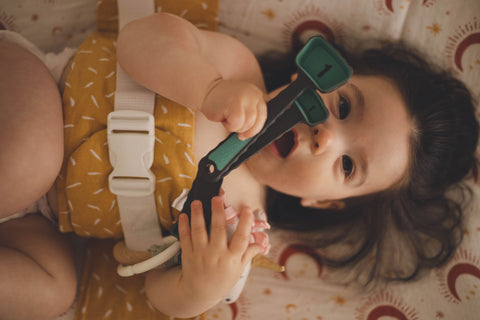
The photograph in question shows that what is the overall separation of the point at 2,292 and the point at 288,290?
2.19 ft

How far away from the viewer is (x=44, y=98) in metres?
0.71

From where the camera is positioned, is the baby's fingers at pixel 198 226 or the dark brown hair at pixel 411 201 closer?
the baby's fingers at pixel 198 226

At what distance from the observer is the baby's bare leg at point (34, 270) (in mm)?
706

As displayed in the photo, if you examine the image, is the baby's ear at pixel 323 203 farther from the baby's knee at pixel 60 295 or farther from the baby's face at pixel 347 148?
the baby's knee at pixel 60 295

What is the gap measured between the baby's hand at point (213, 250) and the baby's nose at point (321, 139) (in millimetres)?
190

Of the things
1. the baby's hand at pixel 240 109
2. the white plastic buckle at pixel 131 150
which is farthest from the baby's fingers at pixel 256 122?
the white plastic buckle at pixel 131 150

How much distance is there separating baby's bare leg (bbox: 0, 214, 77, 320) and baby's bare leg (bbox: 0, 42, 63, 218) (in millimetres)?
121

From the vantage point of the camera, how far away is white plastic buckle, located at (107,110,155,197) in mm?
727

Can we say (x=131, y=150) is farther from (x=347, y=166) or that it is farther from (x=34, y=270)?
(x=347, y=166)

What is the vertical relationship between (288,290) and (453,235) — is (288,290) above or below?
below

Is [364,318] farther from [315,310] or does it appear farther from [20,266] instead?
[20,266]

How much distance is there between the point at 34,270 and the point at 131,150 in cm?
31

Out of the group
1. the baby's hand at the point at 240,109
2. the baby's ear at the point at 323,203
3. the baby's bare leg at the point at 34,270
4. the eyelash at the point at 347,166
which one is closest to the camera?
the baby's hand at the point at 240,109

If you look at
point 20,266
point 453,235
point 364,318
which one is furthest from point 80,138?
point 453,235
